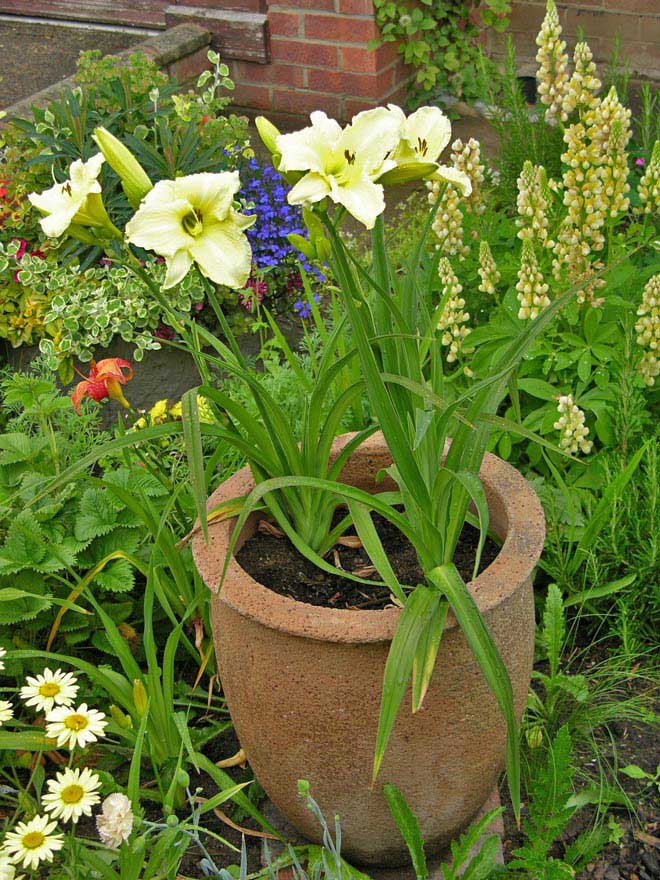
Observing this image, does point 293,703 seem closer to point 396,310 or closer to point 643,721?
point 396,310

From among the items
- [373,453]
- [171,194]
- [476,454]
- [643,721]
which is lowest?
[643,721]

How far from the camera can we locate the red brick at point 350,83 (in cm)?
446

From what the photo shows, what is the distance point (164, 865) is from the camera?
1883 mm

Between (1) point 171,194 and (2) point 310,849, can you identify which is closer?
(1) point 171,194

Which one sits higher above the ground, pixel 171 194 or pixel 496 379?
pixel 171 194

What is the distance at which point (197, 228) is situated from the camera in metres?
1.37

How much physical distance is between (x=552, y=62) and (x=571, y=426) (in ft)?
3.41

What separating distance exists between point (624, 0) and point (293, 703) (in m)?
4.03

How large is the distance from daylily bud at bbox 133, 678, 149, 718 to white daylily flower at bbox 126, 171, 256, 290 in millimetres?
903

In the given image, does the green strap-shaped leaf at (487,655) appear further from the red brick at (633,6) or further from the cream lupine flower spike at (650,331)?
the red brick at (633,6)

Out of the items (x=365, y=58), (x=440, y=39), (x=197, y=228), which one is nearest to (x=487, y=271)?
(x=197, y=228)

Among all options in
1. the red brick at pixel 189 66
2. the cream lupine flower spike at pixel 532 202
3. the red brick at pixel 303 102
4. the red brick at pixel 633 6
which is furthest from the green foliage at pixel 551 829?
the red brick at pixel 633 6

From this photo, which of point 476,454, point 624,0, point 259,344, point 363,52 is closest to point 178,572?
point 476,454

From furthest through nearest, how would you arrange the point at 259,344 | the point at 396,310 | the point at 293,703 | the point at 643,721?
the point at 259,344 → the point at 643,721 → the point at 293,703 → the point at 396,310
